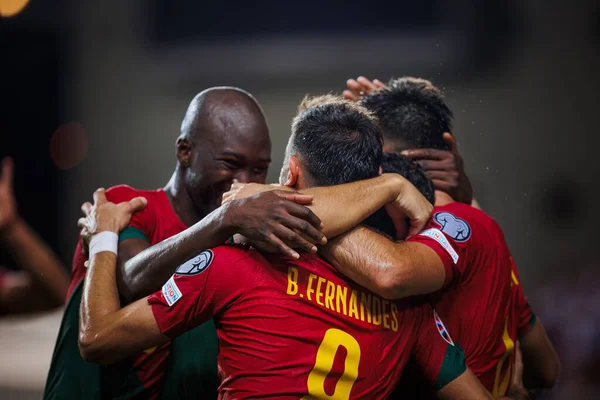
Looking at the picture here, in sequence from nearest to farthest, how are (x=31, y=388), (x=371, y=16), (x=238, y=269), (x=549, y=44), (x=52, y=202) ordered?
1. (x=238, y=269)
2. (x=31, y=388)
3. (x=549, y=44)
4. (x=371, y=16)
5. (x=52, y=202)

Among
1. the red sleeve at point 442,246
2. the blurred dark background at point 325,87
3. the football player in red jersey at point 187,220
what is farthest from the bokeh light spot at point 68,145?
the red sleeve at point 442,246

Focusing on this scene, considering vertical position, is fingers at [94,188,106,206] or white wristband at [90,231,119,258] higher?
fingers at [94,188,106,206]

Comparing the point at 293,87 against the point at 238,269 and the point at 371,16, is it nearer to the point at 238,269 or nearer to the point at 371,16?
the point at 371,16

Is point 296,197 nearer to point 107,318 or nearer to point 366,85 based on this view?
point 107,318

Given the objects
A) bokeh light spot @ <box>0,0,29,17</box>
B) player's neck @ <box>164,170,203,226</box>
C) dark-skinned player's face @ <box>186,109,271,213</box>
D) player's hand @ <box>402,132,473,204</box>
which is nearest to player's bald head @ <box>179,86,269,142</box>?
dark-skinned player's face @ <box>186,109,271,213</box>

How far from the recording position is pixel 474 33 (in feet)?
25.0

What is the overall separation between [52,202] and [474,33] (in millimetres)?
5478

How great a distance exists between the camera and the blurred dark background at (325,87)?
742cm

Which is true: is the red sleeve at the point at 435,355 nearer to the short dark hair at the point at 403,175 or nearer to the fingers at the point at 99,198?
the short dark hair at the point at 403,175

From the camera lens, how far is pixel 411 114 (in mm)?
2797

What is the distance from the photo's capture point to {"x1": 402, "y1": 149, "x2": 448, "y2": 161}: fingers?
273 cm

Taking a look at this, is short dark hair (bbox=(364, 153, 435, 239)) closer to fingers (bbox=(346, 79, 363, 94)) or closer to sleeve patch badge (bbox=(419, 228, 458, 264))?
sleeve patch badge (bbox=(419, 228, 458, 264))

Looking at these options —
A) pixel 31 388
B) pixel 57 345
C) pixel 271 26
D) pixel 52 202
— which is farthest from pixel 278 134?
pixel 57 345

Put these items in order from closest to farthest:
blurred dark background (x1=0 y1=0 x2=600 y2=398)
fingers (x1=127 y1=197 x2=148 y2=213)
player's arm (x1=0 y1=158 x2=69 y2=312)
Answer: fingers (x1=127 y1=197 x2=148 y2=213) → player's arm (x1=0 y1=158 x2=69 y2=312) → blurred dark background (x1=0 y1=0 x2=600 y2=398)
